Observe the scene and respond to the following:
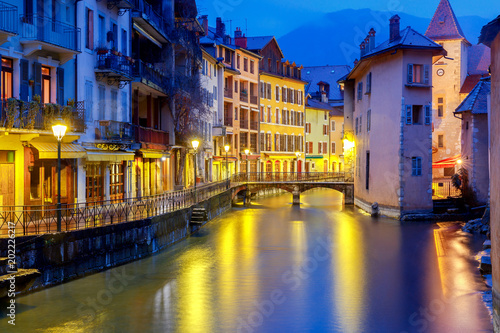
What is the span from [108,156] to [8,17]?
8.25 meters

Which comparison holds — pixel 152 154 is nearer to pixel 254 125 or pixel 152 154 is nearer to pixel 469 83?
pixel 254 125

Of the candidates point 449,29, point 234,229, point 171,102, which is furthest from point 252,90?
point 234,229

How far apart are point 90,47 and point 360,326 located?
57.3ft

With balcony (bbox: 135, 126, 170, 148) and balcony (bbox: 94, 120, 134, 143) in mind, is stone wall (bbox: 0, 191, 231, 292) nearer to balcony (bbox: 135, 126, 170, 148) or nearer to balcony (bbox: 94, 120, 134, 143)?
balcony (bbox: 94, 120, 134, 143)

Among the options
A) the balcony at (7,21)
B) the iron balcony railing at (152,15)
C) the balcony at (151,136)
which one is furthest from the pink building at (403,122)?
the balcony at (7,21)

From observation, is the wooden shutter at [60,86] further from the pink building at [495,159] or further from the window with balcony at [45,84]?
Answer: the pink building at [495,159]

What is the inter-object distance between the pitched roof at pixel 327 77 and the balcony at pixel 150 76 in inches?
2122

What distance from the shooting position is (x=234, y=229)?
1363 inches

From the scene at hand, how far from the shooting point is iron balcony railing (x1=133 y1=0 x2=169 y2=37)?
31.6 meters

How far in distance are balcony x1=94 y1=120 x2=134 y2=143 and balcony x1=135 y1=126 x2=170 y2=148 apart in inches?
111

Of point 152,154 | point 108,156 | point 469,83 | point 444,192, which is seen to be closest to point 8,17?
point 108,156

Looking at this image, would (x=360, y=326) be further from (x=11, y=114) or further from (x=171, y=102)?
(x=171, y=102)

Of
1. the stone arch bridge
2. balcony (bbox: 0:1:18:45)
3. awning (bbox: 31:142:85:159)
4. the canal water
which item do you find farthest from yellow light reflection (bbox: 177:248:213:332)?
the stone arch bridge

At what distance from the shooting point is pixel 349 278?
21.2m
